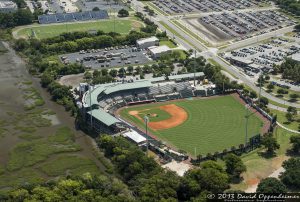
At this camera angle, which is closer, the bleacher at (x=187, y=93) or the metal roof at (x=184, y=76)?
the bleacher at (x=187, y=93)

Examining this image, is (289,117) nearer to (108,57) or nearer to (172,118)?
(172,118)

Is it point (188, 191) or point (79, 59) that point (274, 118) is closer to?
point (188, 191)

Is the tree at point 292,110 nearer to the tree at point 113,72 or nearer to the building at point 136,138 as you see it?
the building at point 136,138

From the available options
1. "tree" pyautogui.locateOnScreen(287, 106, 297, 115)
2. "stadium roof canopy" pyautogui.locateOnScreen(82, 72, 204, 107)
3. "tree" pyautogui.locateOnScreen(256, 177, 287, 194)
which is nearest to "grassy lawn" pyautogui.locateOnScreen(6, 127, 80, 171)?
"stadium roof canopy" pyautogui.locateOnScreen(82, 72, 204, 107)

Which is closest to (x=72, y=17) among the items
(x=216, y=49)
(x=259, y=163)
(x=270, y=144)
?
(x=216, y=49)

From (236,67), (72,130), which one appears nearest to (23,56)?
(72,130)

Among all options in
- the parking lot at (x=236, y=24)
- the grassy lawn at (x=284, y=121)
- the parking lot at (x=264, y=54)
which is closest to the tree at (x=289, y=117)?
the grassy lawn at (x=284, y=121)
